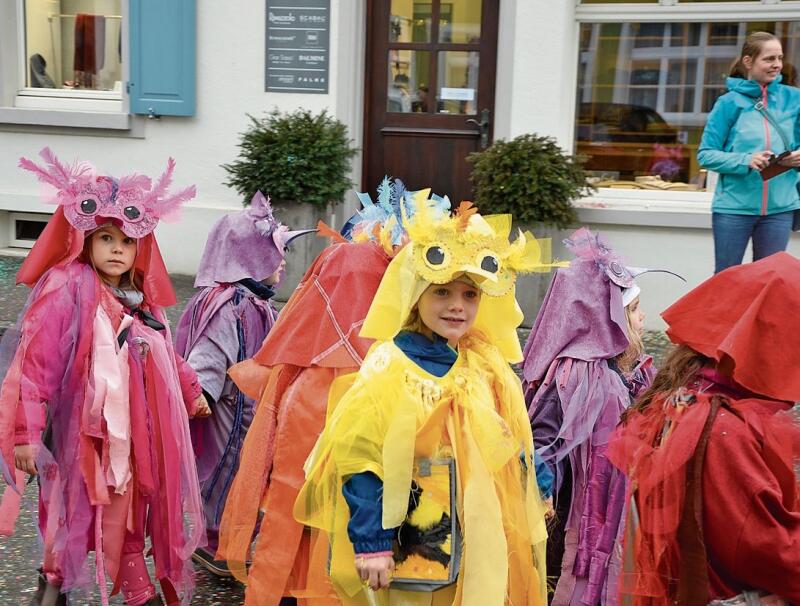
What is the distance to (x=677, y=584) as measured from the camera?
2.56 m

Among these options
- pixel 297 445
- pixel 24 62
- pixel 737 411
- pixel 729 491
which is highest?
pixel 24 62

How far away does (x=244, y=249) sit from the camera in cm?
446

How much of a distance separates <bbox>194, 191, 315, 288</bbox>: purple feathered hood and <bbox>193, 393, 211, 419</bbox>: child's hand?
0.57m

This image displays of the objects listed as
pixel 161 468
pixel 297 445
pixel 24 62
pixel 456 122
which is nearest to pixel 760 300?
pixel 297 445

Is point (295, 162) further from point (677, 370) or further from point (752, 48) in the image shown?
point (677, 370)

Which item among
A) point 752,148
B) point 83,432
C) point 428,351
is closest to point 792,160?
point 752,148

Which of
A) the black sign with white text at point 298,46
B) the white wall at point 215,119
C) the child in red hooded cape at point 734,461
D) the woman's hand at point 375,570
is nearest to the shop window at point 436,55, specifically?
the white wall at point 215,119

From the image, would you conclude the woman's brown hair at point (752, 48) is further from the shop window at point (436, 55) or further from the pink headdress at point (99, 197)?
the pink headdress at point (99, 197)

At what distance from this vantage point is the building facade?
848cm

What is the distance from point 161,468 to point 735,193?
167 inches

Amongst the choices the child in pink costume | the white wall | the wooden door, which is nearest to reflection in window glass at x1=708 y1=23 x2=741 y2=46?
the wooden door

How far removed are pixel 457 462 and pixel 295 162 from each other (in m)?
5.82

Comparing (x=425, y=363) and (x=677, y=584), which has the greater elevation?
(x=425, y=363)

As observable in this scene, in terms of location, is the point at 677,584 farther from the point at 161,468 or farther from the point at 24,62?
the point at 24,62
